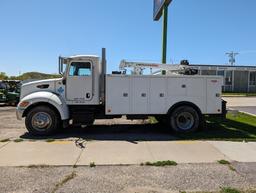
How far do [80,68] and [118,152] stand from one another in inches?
149

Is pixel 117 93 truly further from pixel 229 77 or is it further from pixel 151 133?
pixel 229 77

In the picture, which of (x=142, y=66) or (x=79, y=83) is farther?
(x=142, y=66)

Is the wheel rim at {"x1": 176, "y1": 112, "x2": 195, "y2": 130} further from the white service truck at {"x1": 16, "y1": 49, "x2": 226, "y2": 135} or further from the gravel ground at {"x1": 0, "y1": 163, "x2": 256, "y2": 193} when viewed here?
the gravel ground at {"x1": 0, "y1": 163, "x2": 256, "y2": 193}

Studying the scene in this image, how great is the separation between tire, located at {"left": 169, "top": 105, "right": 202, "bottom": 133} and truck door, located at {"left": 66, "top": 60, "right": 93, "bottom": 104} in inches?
116

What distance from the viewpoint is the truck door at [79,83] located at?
9.87 meters

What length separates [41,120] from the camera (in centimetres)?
955

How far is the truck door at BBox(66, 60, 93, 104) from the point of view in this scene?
32.4 feet

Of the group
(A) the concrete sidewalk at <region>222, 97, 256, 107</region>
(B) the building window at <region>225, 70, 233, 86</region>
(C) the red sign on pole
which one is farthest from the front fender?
(B) the building window at <region>225, 70, 233, 86</region>

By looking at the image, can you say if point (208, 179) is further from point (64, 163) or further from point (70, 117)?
point (70, 117)

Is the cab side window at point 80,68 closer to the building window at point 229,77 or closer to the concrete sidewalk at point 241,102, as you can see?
the concrete sidewalk at point 241,102

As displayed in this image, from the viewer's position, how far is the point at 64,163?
635cm

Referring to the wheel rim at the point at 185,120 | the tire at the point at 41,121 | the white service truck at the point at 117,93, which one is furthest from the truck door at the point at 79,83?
the wheel rim at the point at 185,120

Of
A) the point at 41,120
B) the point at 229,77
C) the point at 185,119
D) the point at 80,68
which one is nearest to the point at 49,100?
the point at 41,120

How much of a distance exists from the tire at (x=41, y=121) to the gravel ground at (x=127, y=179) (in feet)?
12.0
